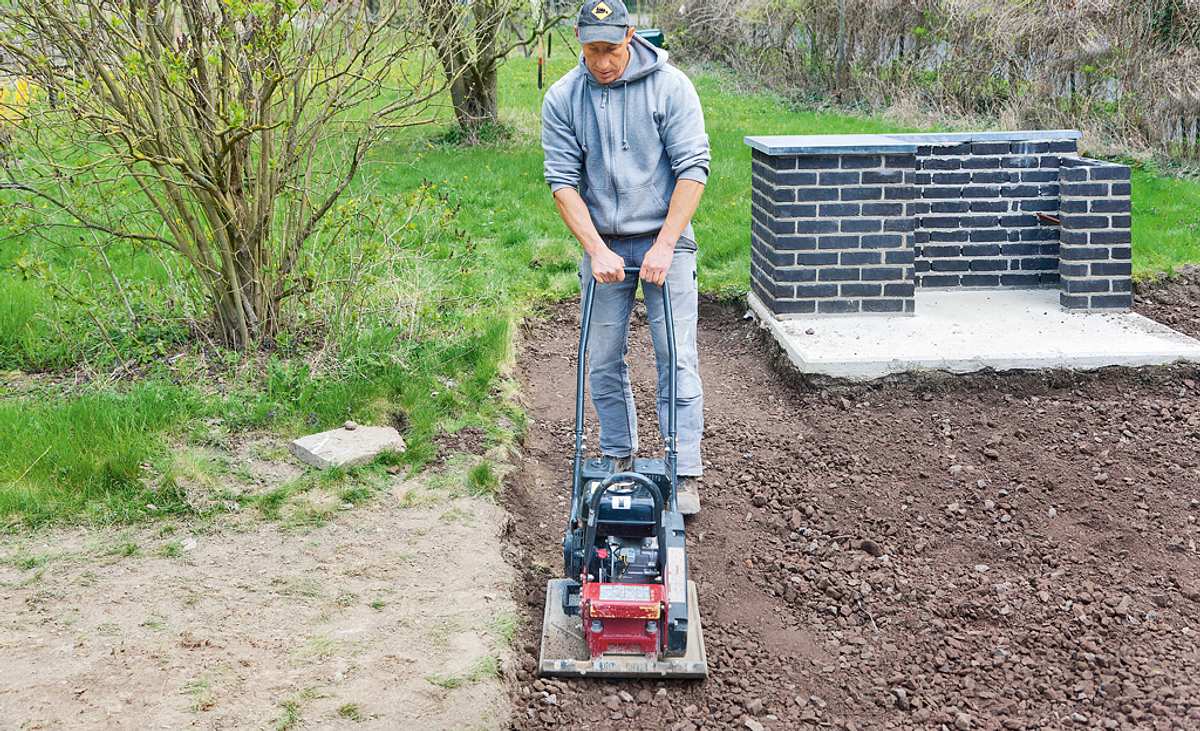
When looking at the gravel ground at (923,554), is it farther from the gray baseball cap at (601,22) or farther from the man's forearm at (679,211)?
the gray baseball cap at (601,22)

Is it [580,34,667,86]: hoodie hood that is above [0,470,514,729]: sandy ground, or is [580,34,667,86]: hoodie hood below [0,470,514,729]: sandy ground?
above

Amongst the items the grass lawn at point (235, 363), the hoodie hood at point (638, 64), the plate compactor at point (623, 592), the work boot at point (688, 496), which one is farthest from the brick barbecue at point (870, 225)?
the plate compactor at point (623, 592)

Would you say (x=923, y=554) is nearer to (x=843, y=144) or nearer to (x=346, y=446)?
(x=346, y=446)

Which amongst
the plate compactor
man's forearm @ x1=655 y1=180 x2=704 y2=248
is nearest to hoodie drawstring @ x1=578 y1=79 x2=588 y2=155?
man's forearm @ x1=655 y1=180 x2=704 y2=248

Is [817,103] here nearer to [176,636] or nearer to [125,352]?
[125,352]

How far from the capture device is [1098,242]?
7801mm

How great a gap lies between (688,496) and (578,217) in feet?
4.50

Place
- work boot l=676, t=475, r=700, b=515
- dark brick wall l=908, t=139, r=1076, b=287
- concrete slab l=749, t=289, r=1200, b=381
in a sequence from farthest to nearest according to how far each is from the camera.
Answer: dark brick wall l=908, t=139, r=1076, b=287
concrete slab l=749, t=289, r=1200, b=381
work boot l=676, t=475, r=700, b=515

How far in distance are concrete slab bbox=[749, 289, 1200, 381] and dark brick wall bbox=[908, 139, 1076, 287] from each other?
261 millimetres

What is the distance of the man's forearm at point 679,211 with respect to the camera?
4787mm

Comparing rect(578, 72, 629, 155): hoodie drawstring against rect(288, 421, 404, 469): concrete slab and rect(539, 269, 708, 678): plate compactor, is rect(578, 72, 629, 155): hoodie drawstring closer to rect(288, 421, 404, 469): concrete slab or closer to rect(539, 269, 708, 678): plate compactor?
rect(539, 269, 708, 678): plate compactor

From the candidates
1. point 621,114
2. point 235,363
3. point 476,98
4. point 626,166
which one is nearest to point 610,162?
point 626,166

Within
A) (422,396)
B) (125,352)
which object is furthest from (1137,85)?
(125,352)

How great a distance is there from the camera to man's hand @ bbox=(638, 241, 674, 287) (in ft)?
15.5
